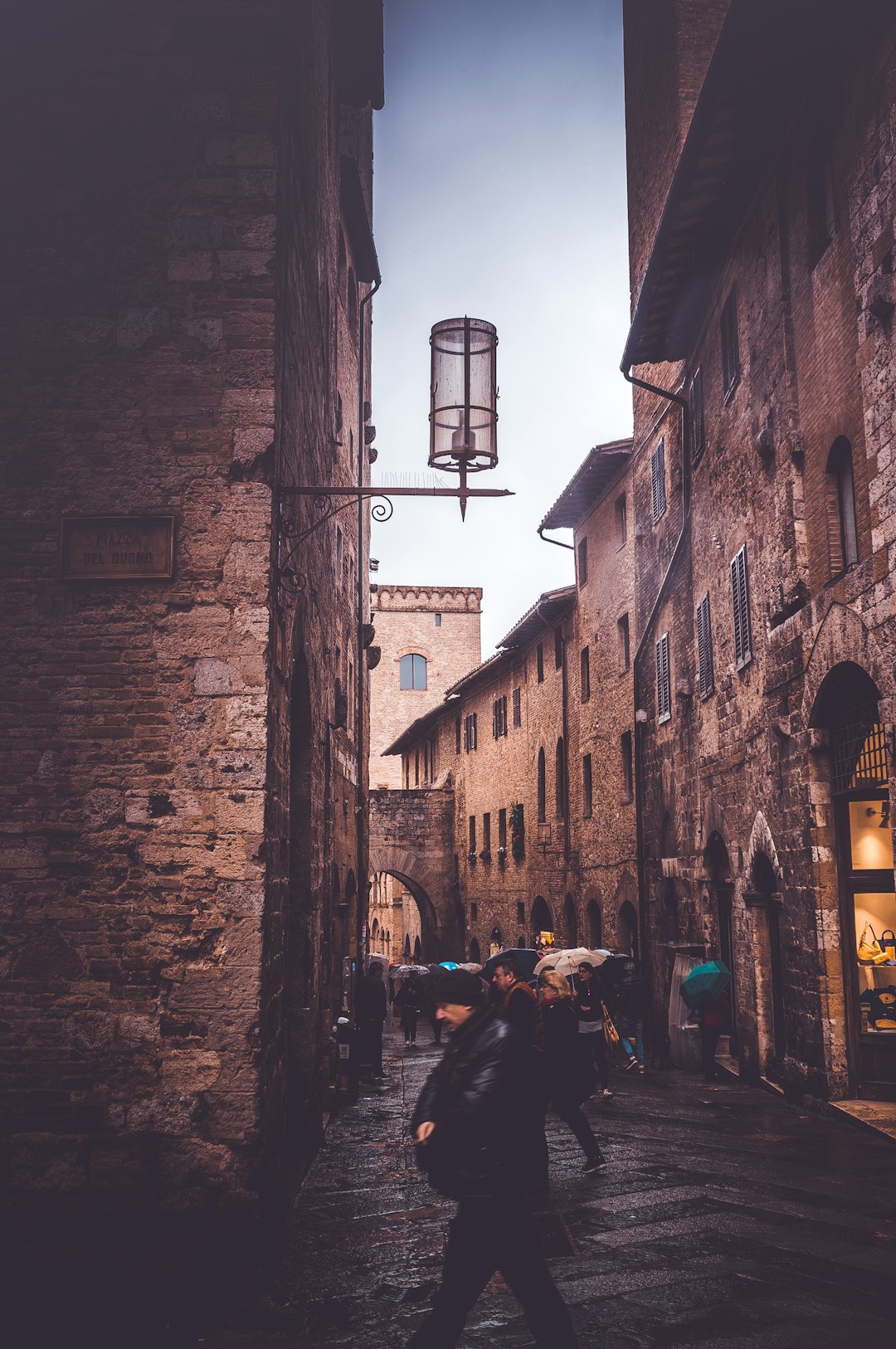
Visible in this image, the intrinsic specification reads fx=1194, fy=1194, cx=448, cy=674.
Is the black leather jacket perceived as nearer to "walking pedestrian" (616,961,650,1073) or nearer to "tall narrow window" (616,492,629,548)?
"walking pedestrian" (616,961,650,1073)

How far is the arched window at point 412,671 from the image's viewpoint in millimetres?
52094

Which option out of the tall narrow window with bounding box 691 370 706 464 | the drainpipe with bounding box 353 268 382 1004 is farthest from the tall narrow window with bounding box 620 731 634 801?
the tall narrow window with bounding box 691 370 706 464

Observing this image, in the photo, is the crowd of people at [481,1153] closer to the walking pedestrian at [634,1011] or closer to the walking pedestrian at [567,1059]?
the walking pedestrian at [567,1059]

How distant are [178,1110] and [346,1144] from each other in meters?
3.53

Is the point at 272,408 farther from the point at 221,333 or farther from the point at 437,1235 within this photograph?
the point at 437,1235

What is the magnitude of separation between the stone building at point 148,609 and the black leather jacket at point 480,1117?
2.38 m

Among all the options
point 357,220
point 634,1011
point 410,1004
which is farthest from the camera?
point 410,1004

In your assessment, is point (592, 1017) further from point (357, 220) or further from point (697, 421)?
point (357, 220)

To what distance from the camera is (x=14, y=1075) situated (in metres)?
6.25

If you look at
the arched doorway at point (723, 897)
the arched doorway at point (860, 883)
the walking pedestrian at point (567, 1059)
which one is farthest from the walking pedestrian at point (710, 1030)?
the walking pedestrian at point (567, 1059)

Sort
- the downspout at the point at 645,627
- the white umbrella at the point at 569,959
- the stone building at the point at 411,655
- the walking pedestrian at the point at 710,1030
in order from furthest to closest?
the stone building at the point at 411,655
the downspout at the point at 645,627
the white umbrella at the point at 569,959
the walking pedestrian at the point at 710,1030

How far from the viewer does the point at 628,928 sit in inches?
834

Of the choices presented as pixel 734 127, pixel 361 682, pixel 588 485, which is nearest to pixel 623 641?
pixel 588 485

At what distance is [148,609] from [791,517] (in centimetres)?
643
